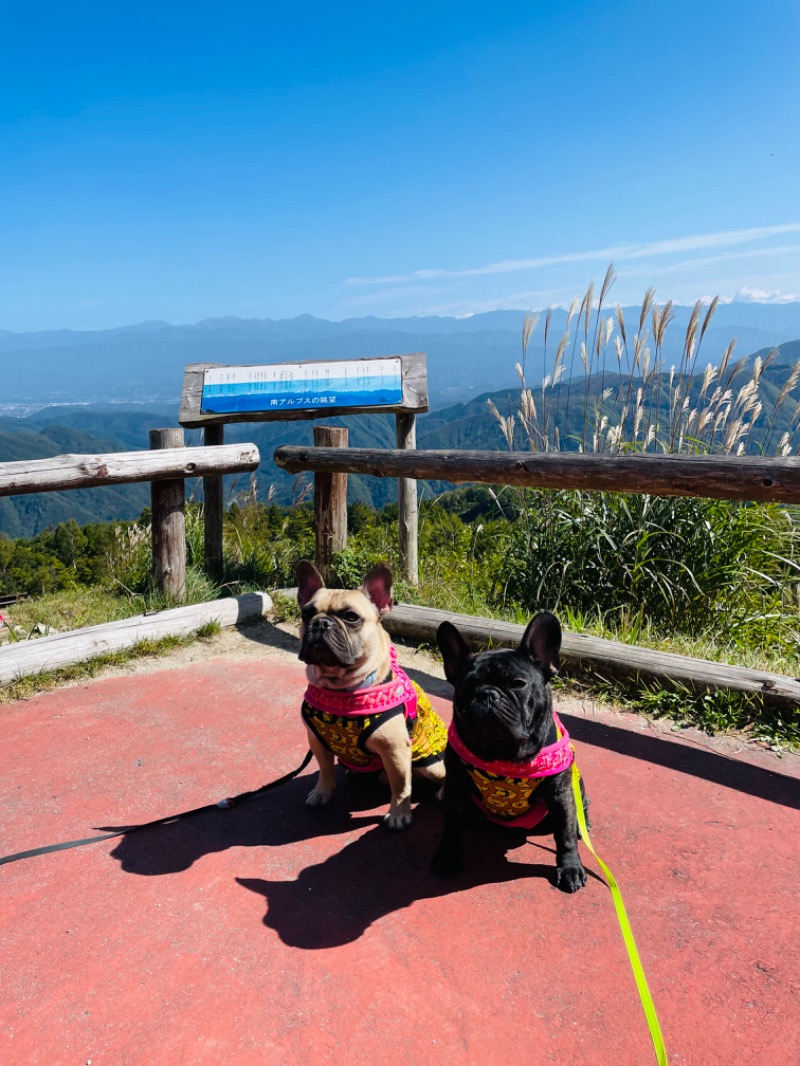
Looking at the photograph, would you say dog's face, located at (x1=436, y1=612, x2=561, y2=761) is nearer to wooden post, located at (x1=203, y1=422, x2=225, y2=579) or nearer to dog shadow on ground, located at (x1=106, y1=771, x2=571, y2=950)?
dog shadow on ground, located at (x1=106, y1=771, x2=571, y2=950)

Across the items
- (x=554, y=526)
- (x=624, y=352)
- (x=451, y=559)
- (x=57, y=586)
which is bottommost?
(x=57, y=586)

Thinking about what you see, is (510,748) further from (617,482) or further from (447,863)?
(617,482)

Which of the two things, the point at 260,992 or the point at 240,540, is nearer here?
the point at 260,992

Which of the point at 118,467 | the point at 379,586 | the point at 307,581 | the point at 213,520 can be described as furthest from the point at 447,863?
the point at 213,520

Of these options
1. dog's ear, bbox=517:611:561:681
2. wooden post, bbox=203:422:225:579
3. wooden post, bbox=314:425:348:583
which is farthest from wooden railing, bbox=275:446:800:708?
dog's ear, bbox=517:611:561:681

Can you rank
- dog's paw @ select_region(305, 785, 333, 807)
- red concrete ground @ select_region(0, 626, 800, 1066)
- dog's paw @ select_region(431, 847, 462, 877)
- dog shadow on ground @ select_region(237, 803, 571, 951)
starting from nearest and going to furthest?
red concrete ground @ select_region(0, 626, 800, 1066), dog shadow on ground @ select_region(237, 803, 571, 951), dog's paw @ select_region(431, 847, 462, 877), dog's paw @ select_region(305, 785, 333, 807)

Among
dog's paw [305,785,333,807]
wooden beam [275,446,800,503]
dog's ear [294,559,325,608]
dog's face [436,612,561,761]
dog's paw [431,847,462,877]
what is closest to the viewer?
dog's face [436,612,561,761]

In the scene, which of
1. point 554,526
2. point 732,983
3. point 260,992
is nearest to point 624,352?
point 554,526

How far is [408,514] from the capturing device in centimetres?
671

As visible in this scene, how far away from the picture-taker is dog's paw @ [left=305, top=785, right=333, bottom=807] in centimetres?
329

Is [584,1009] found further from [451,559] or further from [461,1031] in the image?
[451,559]

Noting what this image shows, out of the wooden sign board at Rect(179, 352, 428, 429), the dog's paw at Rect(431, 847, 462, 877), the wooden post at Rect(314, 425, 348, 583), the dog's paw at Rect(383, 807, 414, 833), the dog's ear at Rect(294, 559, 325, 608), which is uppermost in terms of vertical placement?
the wooden sign board at Rect(179, 352, 428, 429)

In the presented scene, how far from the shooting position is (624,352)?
6.34 meters

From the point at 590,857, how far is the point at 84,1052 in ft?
6.11
